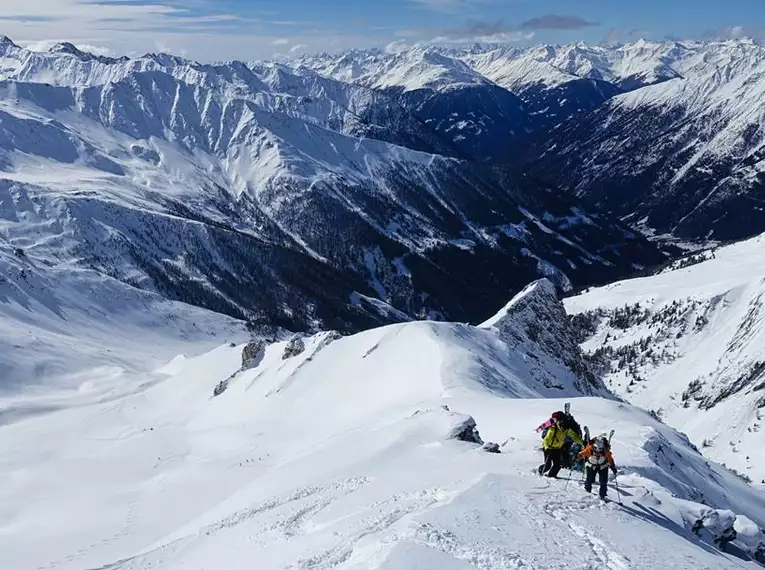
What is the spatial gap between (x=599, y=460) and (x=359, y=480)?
10275 mm

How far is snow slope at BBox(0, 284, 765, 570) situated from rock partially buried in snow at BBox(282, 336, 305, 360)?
218 mm

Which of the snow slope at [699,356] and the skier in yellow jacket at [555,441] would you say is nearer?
the skier in yellow jacket at [555,441]

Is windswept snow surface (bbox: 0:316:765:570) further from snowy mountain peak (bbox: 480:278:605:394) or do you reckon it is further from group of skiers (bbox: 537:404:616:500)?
snowy mountain peak (bbox: 480:278:605:394)

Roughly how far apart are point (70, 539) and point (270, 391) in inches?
1182

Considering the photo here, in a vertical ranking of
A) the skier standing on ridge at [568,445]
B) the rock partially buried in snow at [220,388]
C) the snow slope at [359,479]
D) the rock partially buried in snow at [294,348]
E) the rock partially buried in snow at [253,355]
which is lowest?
the rock partially buried in snow at [220,388]

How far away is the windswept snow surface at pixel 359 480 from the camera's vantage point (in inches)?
880

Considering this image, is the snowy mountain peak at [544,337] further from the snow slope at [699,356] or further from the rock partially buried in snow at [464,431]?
the rock partially buried in snow at [464,431]

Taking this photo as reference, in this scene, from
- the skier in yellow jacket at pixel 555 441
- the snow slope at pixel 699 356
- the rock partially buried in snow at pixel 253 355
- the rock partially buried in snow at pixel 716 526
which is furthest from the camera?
the snow slope at pixel 699 356

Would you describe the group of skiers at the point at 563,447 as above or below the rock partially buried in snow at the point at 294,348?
above

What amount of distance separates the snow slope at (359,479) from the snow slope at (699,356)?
42.5 metres

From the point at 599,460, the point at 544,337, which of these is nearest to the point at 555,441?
the point at 599,460

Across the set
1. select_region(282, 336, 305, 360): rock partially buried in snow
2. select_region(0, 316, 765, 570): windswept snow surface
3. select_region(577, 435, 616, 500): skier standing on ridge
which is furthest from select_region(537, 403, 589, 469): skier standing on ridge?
select_region(282, 336, 305, 360): rock partially buried in snow

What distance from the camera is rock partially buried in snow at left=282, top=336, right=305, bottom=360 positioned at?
7588 centimetres

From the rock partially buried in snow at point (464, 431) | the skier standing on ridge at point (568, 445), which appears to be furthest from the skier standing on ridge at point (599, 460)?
the rock partially buried in snow at point (464, 431)
